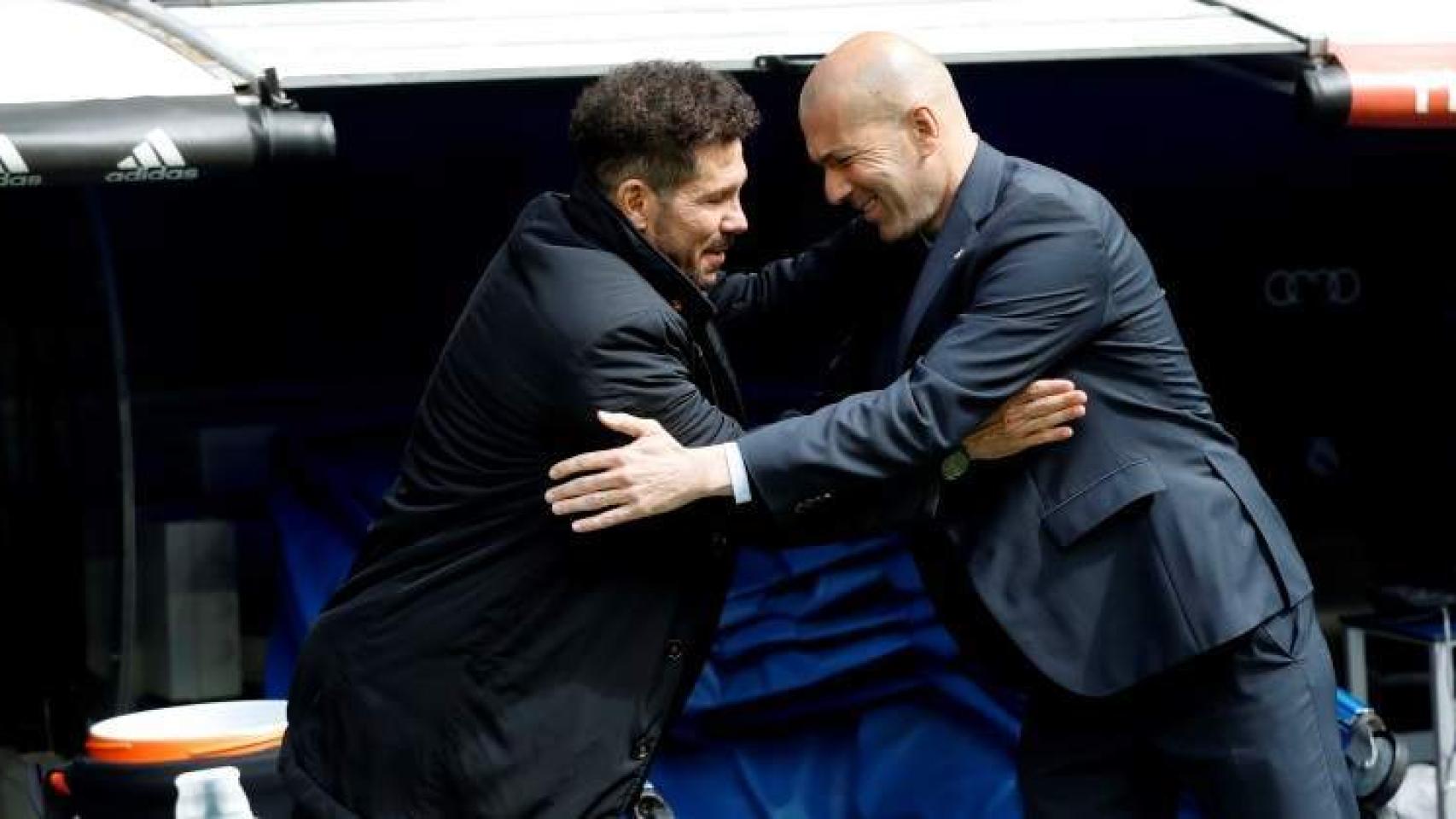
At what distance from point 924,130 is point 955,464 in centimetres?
51

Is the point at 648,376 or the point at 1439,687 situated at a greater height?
the point at 648,376

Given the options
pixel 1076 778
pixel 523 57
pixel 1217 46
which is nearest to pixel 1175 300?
pixel 1217 46

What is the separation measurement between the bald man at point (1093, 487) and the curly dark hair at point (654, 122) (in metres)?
0.36

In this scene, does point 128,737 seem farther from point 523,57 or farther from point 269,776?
point 523,57

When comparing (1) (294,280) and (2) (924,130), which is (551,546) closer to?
(2) (924,130)

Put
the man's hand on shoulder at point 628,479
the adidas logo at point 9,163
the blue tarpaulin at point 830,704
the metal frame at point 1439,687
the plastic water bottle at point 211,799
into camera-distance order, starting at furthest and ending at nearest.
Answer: the metal frame at point 1439,687, the blue tarpaulin at point 830,704, the adidas logo at point 9,163, the plastic water bottle at point 211,799, the man's hand on shoulder at point 628,479

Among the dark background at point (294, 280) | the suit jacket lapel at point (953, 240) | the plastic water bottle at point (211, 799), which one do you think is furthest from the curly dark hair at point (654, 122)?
the dark background at point (294, 280)

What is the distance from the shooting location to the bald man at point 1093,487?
3.69m

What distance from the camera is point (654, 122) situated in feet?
11.2

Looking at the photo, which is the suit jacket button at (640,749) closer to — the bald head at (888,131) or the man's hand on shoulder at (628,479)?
the man's hand on shoulder at (628,479)

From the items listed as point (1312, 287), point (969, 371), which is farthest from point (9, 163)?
point (1312, 287)

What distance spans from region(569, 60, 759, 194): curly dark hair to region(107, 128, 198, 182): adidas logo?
1375mm

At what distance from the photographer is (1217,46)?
5.11 meters

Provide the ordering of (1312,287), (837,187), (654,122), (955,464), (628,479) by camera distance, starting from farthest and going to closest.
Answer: (1312,287), (837,187), (955,464), (654,122), (628,479)
